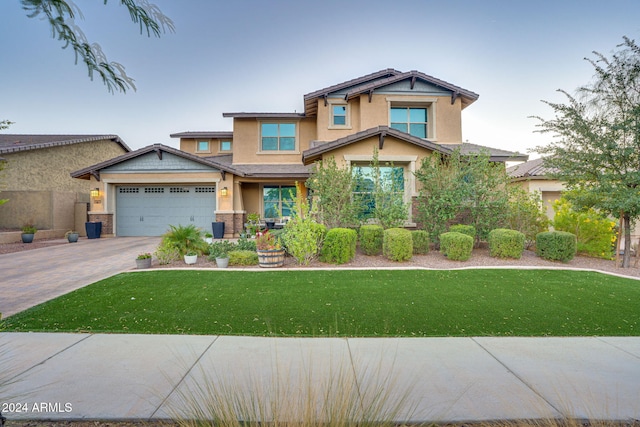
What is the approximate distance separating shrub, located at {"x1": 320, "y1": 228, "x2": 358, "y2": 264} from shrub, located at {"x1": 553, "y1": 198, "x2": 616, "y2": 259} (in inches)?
271

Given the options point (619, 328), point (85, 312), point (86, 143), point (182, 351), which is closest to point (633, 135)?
point (619, 328)

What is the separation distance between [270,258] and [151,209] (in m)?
11.4

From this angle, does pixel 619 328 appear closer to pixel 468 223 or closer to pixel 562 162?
A: pixel 562 162

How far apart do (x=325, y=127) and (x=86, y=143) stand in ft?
53.3

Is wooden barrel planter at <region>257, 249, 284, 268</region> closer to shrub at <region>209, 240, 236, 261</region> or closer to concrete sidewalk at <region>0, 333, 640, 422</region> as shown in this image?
shrub at <region>209, 240, 236, 261</region>

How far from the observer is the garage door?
16453mm

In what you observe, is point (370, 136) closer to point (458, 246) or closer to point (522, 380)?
point (458, 246)

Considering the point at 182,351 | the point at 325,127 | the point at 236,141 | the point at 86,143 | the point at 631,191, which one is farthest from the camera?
the point at 86,143

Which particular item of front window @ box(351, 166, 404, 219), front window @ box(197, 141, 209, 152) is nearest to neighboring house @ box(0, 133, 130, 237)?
front window @ box(197, 141, 209, 152)

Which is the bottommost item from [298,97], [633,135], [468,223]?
[468,223]

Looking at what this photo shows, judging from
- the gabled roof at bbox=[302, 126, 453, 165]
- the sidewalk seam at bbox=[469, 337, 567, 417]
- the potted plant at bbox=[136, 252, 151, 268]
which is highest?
the gabled roof at bbox=[302, 126, 453, 165]

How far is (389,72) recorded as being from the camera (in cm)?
1648

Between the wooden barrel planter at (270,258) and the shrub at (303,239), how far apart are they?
50 cm

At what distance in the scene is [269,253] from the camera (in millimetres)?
8242
